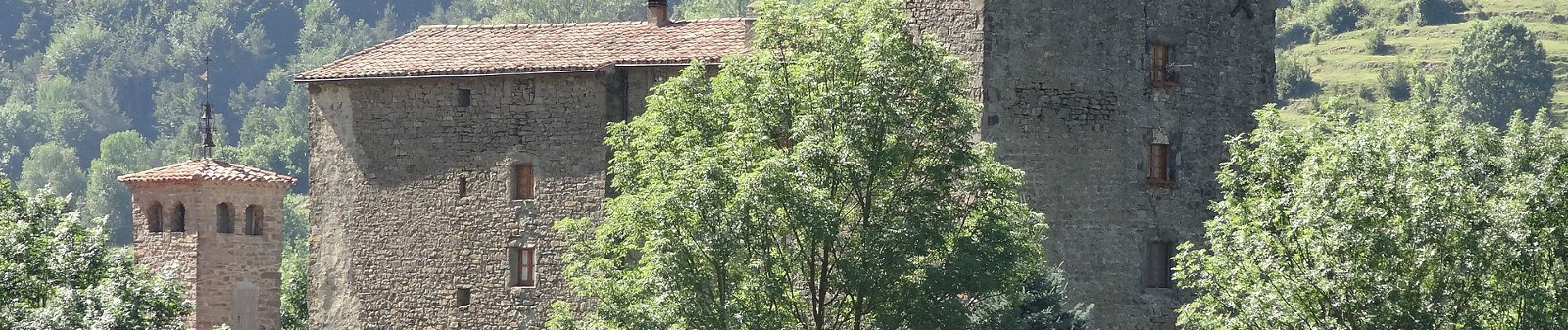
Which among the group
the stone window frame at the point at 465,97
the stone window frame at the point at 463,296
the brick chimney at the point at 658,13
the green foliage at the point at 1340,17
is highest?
the green foliage at the point at 1340,17

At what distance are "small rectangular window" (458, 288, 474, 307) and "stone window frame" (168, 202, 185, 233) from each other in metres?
11.8

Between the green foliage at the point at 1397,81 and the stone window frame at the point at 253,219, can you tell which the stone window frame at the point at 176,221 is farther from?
the green foliage at the point at 1397,81

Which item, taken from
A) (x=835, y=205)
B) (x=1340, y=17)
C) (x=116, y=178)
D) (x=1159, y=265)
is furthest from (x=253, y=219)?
(x=116, y=178)

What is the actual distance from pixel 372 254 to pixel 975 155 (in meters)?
14.0

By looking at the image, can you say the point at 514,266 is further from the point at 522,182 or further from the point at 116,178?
the point at 116,178

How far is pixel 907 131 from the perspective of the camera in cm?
3994

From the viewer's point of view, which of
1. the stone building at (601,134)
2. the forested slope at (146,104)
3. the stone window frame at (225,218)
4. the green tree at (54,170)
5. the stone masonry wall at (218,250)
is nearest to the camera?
the stone building at (601,134)

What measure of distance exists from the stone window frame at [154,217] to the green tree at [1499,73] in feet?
219

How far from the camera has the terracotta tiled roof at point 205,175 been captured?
195ft

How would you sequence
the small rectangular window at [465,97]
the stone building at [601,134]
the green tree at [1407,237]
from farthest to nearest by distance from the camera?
the small rectangular window at [465,97], the stone building at [601,134], the green tree at [1407,237]

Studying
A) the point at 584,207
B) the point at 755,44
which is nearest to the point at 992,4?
the point at 755,44

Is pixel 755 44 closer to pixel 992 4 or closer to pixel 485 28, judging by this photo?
pixel 992 4

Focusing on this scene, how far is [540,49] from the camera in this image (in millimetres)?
49656

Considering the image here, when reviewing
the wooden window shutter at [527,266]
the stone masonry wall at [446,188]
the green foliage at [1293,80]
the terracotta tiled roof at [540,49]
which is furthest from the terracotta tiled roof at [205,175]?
the green foliage at [1293,80]
